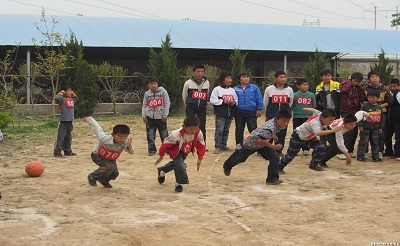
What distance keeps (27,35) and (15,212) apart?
69.0 ft

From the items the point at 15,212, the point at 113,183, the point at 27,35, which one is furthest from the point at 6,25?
the point at 15,212

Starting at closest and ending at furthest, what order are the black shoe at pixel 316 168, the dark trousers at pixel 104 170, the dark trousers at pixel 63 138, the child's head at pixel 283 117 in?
the dark trousers at pixel 104 170 < the child's head at pixel 283 117 < the black shoe at pixel 316 168 < the dark trousers at pixel 63 138

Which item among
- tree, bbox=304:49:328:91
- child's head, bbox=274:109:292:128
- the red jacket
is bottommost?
the red jacket

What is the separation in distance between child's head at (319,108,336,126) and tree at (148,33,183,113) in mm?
14271

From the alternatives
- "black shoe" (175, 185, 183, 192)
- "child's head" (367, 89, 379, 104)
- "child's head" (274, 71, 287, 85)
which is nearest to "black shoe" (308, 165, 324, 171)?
"child's head" (367, 89, 379, 104)

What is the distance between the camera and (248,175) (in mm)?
10156

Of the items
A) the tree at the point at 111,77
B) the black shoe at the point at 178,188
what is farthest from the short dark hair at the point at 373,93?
the tree at the point at 111,77

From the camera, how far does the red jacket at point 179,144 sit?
28.0ft

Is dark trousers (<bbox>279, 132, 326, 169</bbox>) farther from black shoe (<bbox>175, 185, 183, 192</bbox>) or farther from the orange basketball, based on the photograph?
the orange basketball

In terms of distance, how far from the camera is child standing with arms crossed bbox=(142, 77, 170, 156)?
12.5m

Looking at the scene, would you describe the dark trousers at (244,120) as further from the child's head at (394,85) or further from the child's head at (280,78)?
the child's head at (394,85)

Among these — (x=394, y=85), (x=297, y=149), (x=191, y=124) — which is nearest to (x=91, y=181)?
(x=191, y=124)

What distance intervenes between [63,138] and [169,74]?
39.0 ft

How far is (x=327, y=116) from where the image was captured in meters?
9.74
